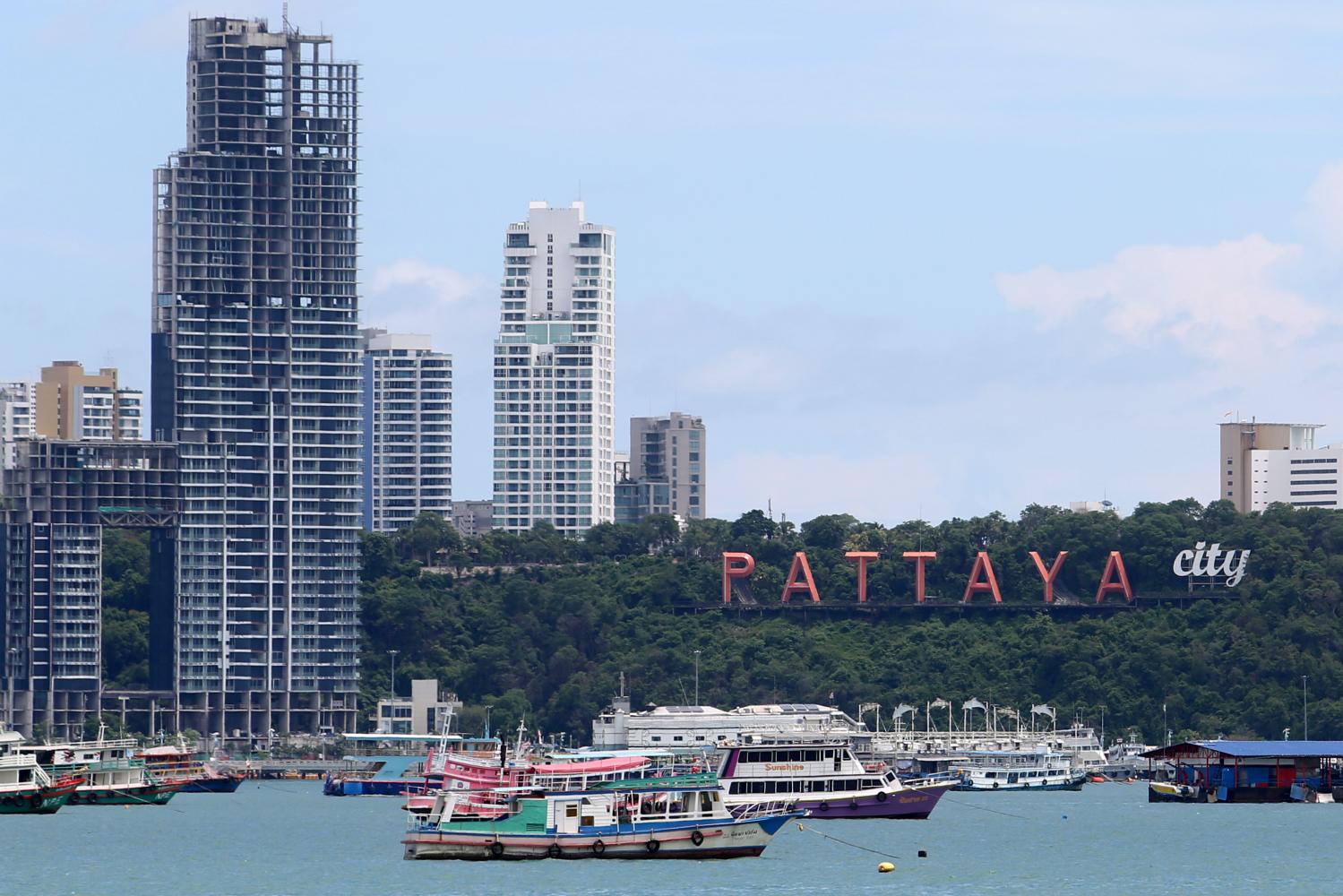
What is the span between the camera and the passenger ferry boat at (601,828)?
449 feet

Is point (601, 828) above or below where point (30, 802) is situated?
above

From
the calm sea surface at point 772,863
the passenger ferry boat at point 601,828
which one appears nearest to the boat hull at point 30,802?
the calm sea surface at point 772,863


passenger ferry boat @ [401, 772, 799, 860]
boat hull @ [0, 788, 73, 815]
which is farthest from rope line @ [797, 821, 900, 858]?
boat hull @ [0, 788, 73, 815]

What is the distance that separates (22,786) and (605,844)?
59.6m

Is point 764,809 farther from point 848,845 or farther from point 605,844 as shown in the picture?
point 605,844

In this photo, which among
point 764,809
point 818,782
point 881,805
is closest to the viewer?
point 764,809

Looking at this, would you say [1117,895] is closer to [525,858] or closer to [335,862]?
[525,858]

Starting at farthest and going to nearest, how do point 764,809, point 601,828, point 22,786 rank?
1. point 22,786
2. point 764,809
3. point 601,828

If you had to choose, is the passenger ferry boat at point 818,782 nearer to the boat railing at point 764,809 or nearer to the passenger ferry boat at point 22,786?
the boat railing at point 764,809

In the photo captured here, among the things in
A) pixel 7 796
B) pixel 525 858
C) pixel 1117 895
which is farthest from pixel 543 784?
pixel 7 796

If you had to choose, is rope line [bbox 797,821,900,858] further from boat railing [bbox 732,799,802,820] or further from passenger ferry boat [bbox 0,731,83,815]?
passenger ferry boat [bbox 0,731,83,815]

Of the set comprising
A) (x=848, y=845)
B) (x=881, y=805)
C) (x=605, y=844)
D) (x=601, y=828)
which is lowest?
(x=848, y=845)

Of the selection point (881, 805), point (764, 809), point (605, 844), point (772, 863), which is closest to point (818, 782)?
point (881, 805)

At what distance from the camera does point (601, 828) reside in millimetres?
136875
